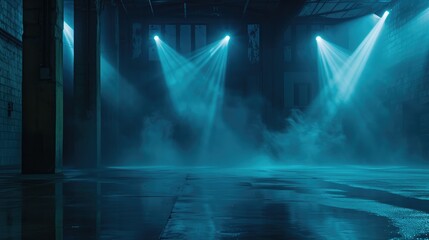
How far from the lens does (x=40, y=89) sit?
16.3m

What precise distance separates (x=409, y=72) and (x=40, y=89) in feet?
68.3

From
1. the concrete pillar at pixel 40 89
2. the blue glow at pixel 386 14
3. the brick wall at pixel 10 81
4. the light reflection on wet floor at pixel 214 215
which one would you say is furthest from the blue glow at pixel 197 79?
the light reflection on wet floor at pixel 214 215

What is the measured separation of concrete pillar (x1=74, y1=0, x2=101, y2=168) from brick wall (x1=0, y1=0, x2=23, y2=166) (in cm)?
281

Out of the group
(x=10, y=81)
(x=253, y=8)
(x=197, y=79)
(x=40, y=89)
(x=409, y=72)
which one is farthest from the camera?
(x=197, y=79)

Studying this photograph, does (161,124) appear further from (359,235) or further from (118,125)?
(359,235)

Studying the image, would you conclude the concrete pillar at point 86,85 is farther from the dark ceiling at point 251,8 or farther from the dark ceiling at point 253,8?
the dark ceiling at point 253,8

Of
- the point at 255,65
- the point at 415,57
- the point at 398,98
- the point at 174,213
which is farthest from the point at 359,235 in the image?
the point at 255,65

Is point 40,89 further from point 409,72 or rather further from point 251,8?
point 409,72

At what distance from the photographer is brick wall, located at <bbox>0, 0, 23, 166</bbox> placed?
73.8 feet

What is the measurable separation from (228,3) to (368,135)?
11.8m

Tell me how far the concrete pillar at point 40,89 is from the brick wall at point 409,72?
747 inches

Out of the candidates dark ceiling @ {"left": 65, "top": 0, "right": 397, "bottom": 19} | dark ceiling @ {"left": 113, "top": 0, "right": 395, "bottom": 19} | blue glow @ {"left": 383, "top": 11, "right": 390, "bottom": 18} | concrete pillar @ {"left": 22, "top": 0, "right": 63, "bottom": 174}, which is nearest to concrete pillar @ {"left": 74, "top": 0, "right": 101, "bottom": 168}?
concrete pillar @ {"left": 22, "top": 0, "right": 63, "bottom": 174}

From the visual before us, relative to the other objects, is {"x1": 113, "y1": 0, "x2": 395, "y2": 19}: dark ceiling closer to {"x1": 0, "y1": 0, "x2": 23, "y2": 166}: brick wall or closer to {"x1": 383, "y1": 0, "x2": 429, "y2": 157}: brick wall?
{"x1": 383, "y1": 0, "x2": 429, "y2": 157}: brick wall

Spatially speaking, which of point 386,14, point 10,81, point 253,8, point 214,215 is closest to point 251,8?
point 253,8
